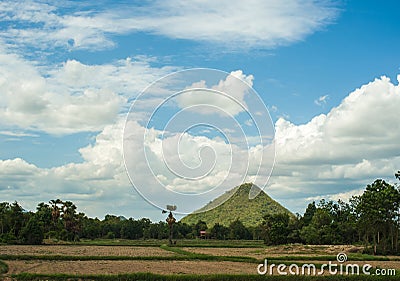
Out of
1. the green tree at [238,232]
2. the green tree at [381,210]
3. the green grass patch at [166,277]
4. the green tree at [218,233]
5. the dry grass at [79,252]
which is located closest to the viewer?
the green grass patch at [166,277]

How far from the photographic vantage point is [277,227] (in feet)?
220

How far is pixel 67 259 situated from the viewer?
1407 inches

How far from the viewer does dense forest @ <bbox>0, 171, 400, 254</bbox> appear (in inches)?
1880

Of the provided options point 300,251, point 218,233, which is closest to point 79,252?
point 300,251

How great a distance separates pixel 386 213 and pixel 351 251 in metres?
4.89

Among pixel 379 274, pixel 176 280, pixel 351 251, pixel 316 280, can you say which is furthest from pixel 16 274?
pixel 351 251

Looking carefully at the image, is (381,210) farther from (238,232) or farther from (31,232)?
(238,232)

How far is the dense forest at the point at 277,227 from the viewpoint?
47750 mm

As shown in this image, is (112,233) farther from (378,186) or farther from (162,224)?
(378,186)

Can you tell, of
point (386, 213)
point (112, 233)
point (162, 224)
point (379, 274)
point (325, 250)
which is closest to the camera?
point (379, 274)

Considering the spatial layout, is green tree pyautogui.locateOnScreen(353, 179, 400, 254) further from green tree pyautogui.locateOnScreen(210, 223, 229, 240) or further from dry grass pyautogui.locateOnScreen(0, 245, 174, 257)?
green tree pyautogui.locateOnScreen(210, 223, 229, 240)

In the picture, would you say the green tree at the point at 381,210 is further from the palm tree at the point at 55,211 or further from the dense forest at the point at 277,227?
the palm tree at the point at 55,211

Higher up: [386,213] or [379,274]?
[386,213]

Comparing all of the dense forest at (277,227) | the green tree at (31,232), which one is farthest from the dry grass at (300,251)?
the green tree at (31,232)
